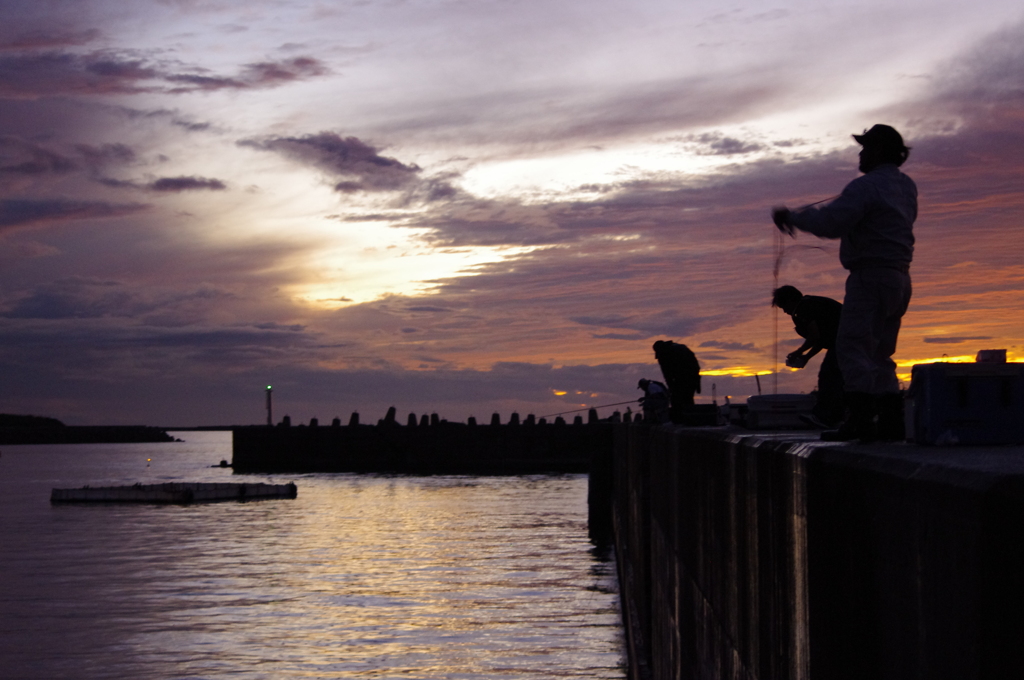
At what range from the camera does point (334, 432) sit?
94.1 meters

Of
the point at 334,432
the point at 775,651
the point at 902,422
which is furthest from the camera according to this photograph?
the point at 334,432

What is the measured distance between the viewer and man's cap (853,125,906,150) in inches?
189

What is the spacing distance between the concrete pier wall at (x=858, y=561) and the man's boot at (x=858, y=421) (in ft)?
1.11

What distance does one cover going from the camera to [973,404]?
347cm

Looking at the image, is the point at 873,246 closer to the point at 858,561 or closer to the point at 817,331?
the point at 858,561

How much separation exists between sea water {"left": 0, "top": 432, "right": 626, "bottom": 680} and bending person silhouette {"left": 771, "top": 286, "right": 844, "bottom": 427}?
1220 centimetres

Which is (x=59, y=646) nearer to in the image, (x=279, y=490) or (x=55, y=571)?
(x=55, y=571)

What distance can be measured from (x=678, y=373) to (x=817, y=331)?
6577 millimetres

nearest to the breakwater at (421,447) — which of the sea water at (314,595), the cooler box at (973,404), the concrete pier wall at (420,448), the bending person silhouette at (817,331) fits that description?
the concrete pier wall at (420,448)

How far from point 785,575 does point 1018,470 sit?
178 centimetres

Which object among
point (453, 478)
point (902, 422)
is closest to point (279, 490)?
point (453, 478)

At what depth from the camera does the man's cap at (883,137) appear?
189 inches

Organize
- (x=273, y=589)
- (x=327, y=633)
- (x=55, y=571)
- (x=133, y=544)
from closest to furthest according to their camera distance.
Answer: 1. (x=327, y=633)
2. (x=273, y=589)
3. (x=55, y=571)
4. (x=133, y=544)

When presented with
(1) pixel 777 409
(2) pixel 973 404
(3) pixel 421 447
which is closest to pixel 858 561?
(2) pixel 973 404
